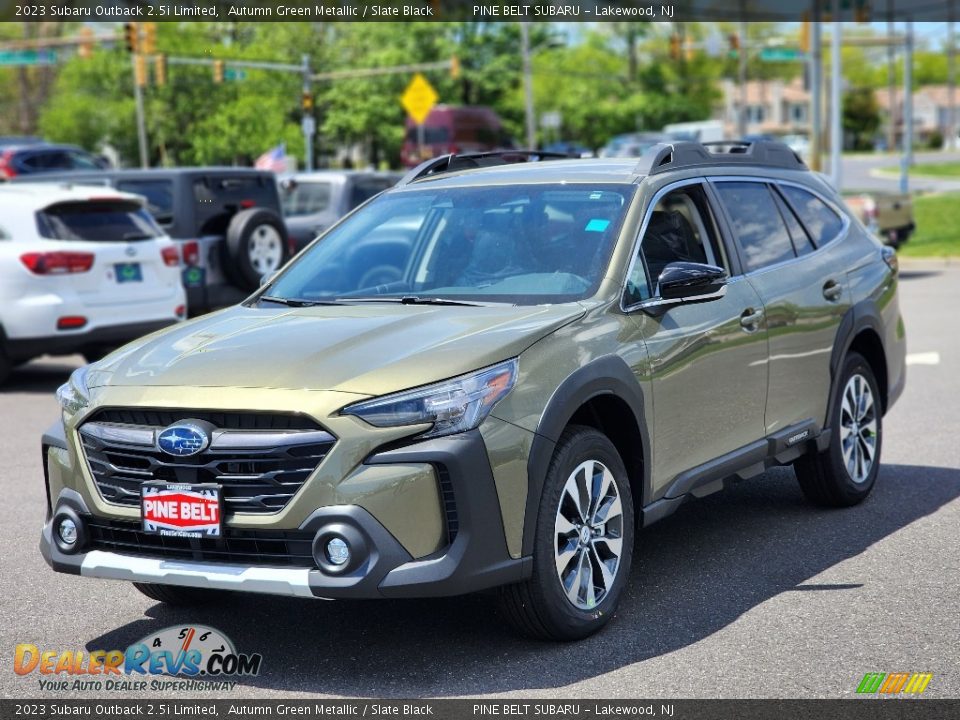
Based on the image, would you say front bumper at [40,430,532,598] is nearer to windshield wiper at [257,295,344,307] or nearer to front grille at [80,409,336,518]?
front grille at [80,409,336,518]

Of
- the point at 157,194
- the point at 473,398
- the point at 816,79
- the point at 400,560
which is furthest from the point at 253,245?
the point at 816,79

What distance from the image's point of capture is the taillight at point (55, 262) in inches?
472

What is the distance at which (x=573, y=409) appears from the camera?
4969 millimetres

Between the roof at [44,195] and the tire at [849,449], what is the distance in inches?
296

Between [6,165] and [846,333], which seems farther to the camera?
[6,165]

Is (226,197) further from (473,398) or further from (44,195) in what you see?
(473,398)

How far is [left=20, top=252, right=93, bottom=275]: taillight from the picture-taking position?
11984 mm

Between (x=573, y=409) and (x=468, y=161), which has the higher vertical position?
(x=468, y=161)

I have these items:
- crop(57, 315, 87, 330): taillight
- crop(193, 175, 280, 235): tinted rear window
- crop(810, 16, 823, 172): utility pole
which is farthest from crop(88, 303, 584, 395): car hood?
crop(810, 16, 823, 172): utility pole

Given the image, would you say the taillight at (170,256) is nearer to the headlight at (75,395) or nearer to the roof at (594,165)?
the roof at (594,165)

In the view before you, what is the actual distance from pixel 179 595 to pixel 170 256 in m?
7.81

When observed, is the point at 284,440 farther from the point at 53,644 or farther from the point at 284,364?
the point at 53,644

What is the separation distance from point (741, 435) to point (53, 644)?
9.79 ft

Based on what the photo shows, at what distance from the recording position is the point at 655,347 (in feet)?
18.3
